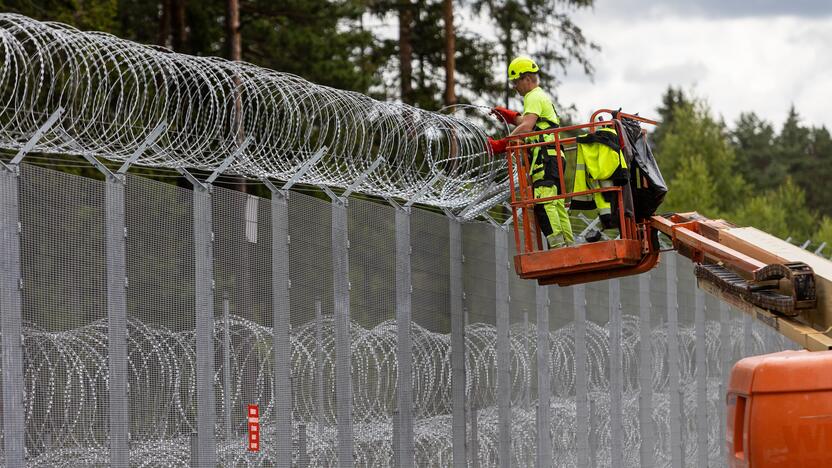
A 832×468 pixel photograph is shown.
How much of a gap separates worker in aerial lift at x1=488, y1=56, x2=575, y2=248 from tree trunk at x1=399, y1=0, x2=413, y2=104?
2265cm

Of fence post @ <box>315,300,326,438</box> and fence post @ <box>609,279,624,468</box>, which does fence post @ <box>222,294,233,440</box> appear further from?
fence post @ <box>609,279,624,468</box>

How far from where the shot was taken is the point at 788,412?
720cm

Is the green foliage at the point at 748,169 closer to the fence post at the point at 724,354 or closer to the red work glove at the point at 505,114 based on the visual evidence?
the fence post at the point at 724,354

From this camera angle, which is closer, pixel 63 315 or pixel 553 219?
pixel 63 315

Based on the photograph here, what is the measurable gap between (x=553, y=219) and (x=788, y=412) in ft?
13.4

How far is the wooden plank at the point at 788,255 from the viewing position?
816cm

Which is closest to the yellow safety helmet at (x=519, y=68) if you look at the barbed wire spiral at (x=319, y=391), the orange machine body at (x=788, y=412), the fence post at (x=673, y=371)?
the barbed wire spiral at (x=319, y=391)

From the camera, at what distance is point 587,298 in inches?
584

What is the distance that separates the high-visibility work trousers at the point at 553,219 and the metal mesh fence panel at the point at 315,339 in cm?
125

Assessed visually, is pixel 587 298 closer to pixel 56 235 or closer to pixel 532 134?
pixel 532 134

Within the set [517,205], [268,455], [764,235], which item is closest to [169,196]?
[268,455]

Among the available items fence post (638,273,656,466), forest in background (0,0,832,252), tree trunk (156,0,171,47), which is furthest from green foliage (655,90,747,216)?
fence post (638,273,656,466)

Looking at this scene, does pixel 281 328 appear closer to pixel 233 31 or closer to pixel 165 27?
pixel 233 31

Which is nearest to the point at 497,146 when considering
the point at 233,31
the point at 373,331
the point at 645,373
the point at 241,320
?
the point at 373,331
